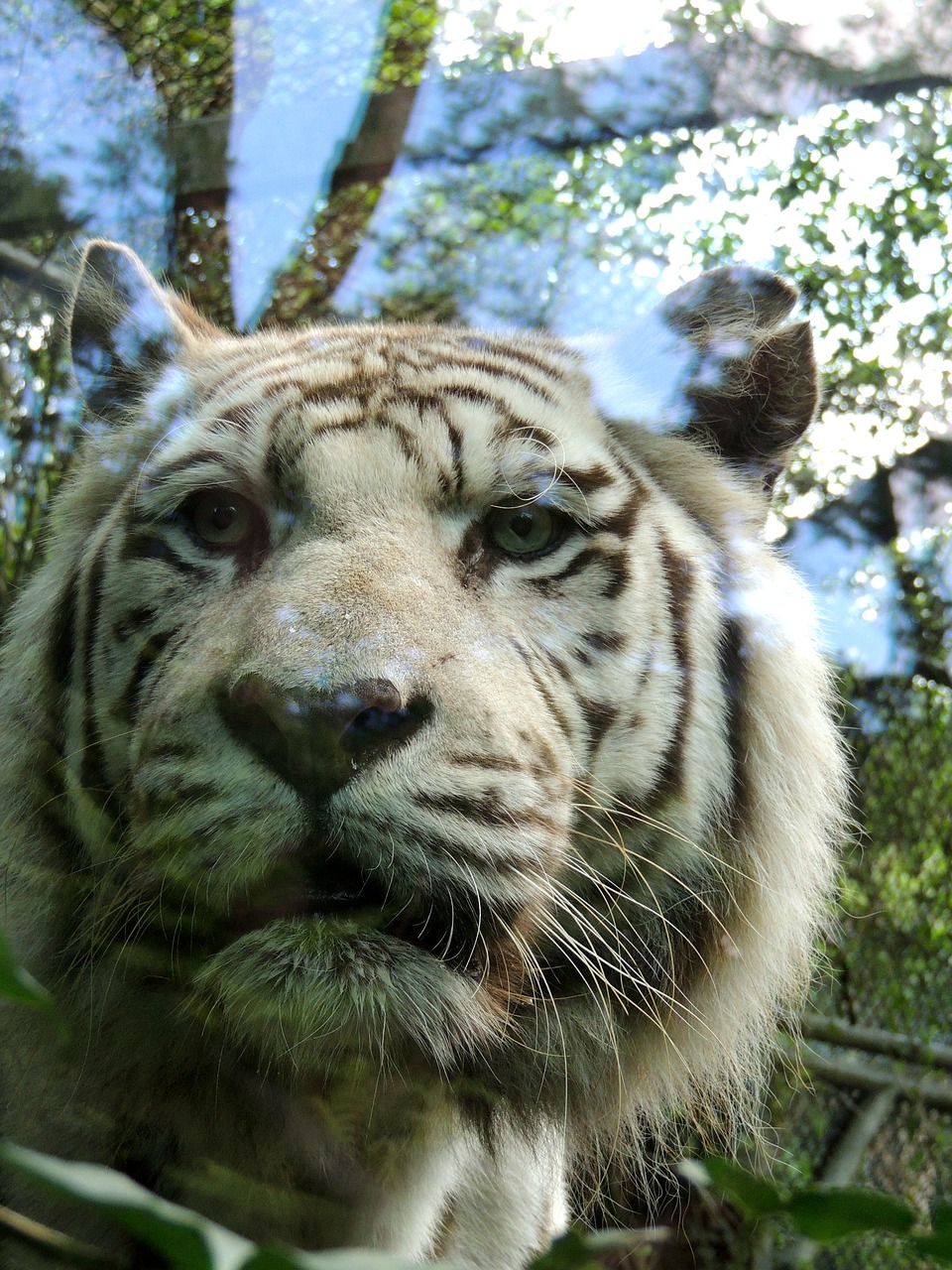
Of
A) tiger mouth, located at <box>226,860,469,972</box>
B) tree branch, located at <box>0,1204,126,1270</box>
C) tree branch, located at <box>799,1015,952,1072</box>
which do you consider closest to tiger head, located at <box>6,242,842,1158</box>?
tiger mouth, located at <box>226,860,469,972</box>

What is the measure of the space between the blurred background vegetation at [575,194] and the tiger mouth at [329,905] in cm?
34

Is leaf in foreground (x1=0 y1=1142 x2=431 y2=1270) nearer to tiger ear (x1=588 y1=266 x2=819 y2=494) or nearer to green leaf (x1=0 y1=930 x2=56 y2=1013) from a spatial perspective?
green leaf (x1=0 y1=930 x2=56 y2=1013)

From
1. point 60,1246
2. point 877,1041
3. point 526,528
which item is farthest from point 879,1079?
point 60,1246

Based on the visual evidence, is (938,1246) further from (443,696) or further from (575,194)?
(575,194)

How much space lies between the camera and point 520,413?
753mm

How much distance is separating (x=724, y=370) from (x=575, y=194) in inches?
6.7

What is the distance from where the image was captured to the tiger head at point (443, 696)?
0.51 metres

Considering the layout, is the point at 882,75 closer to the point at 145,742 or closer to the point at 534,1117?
the point at 145,742

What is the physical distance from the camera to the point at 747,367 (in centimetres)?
79

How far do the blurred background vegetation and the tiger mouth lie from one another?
339mm

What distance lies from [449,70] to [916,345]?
0.40 metres

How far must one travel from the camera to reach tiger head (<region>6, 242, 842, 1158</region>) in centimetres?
51

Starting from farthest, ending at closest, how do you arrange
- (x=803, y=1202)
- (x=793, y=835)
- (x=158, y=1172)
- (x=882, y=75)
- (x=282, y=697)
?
1. (x=793, y=835)
2. (x=882, y=75)
3. (x=158, y=1172)
4. (x=282, y=697)
5. (x=803, y=1202)

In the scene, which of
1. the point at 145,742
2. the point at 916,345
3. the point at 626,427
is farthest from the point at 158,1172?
the point at 916,345
